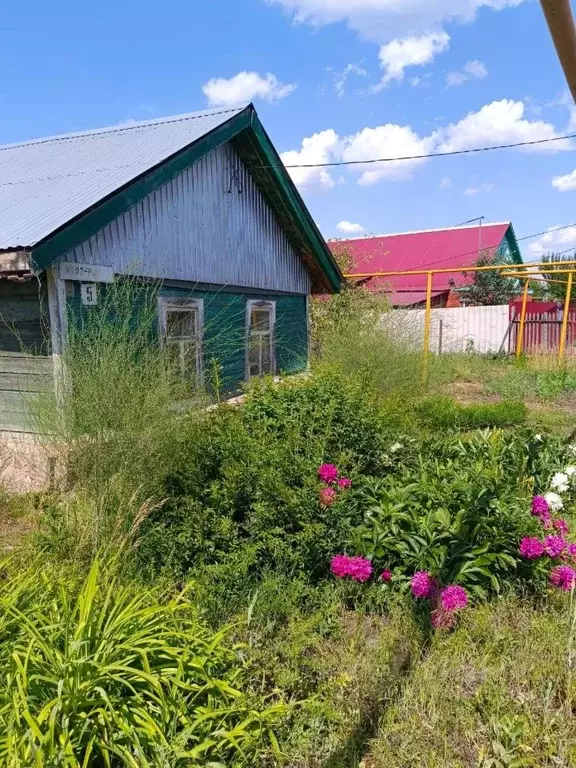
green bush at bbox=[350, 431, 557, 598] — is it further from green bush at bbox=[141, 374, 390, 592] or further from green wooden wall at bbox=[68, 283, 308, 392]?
green wooden wall at bbox=[68, 283, 308, 392]

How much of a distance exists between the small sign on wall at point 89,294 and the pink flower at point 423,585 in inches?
160

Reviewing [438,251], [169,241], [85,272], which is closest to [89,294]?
[85,272]

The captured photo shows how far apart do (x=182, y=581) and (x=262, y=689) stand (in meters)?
0.97

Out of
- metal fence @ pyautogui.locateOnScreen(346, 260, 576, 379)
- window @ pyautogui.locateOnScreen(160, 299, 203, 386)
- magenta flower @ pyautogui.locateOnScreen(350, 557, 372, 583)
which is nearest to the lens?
magenta flower @ pyautogui.locateOnScreen(350, 557, 372, 583)

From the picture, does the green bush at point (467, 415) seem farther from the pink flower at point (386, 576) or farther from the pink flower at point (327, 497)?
the pink flower at point (386, 576)

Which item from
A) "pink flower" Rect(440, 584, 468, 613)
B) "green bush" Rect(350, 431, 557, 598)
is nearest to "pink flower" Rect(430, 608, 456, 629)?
"pink flower" Rect(440, 584, 468, 613)

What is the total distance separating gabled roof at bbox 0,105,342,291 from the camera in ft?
15.9

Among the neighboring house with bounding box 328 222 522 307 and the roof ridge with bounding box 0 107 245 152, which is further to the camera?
the neighboring house with bounding box 328 222 522 307

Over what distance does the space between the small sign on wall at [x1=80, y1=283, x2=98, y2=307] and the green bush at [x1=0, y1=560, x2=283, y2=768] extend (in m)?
3.59

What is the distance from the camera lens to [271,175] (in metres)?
8.87

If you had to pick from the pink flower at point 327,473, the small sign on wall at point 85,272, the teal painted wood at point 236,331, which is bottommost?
the pink flower at point 327,473

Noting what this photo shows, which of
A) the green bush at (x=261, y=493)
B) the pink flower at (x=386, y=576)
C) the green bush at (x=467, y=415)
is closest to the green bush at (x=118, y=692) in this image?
the green bush at (x=261, y=493)

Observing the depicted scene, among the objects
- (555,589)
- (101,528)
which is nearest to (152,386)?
(101,528)

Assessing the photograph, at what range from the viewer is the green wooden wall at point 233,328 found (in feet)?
21.8
